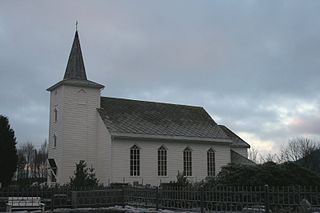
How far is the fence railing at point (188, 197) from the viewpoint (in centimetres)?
1748

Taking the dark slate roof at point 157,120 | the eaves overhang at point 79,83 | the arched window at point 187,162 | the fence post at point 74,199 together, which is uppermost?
the eaves overhang at point 79,83

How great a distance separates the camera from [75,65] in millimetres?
44250

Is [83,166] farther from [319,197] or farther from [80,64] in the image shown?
[319,197]

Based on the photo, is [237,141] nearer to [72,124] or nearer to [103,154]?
[103,154]

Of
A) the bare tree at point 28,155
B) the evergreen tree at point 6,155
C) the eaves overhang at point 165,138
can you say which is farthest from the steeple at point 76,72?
the bare tree at point 28,155

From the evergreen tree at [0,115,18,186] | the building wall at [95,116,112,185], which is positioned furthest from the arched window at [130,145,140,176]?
the evergreen tree at [0,115,18,186]

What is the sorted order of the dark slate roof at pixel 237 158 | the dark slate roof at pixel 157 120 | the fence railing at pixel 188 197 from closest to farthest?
1. the fence railing at pixel 188 197
2. the dark slate roof at pixel 157 120
3. the dark slate roof at pixel 237 158

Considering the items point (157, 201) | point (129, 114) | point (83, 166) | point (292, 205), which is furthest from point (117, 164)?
point (292, 205)

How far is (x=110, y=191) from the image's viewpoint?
84.9 feet

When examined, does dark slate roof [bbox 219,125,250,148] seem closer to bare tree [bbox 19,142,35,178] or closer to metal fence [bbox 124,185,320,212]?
metal fence [bbox 124,185,320,212]

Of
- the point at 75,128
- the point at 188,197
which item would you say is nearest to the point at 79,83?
the point at 75,128

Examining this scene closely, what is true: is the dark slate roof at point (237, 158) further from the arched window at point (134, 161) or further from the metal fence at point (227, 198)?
the metal fence at point (227, 198)

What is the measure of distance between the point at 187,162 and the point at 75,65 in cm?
1427

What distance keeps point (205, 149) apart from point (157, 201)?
23.3 meters
